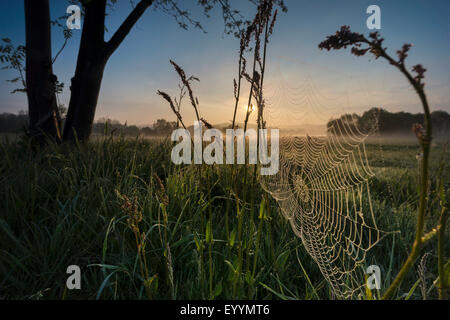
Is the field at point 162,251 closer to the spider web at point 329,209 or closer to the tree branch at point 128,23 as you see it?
the spider web at point 329,209

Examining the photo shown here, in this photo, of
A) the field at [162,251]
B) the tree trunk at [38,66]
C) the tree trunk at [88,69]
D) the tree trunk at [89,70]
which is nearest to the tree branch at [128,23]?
the tree trunk at [89,70]

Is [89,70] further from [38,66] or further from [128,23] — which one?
[128,23]

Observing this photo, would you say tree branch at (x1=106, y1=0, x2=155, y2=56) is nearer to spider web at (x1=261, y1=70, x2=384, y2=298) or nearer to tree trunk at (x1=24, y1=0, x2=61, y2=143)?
tree trunk at (x1=24, y1=0, x2=61, y2=143)

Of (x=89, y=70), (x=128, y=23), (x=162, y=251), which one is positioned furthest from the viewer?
(x=128, y=23)

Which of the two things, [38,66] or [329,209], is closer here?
[329,209]

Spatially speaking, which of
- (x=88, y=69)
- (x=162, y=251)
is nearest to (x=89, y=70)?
(x=88, y=69)

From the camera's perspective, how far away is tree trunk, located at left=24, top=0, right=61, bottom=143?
5.18 metres

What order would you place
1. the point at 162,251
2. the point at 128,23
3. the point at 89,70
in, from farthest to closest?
the point at 128,23 → the point at 89,70 → the point at 162,251

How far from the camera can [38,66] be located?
5.20 meters

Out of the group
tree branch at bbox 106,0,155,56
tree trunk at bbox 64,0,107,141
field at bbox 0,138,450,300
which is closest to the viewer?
field at bbox 0,138,450,300

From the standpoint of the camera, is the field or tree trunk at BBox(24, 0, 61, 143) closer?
the field

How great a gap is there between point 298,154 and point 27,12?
19.6 ft

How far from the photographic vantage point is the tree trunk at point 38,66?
5.18m

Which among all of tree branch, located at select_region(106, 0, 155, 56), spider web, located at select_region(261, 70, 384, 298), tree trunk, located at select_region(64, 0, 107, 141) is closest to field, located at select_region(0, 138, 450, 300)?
spider web, located at select_region(261, 70, 384, 298)
